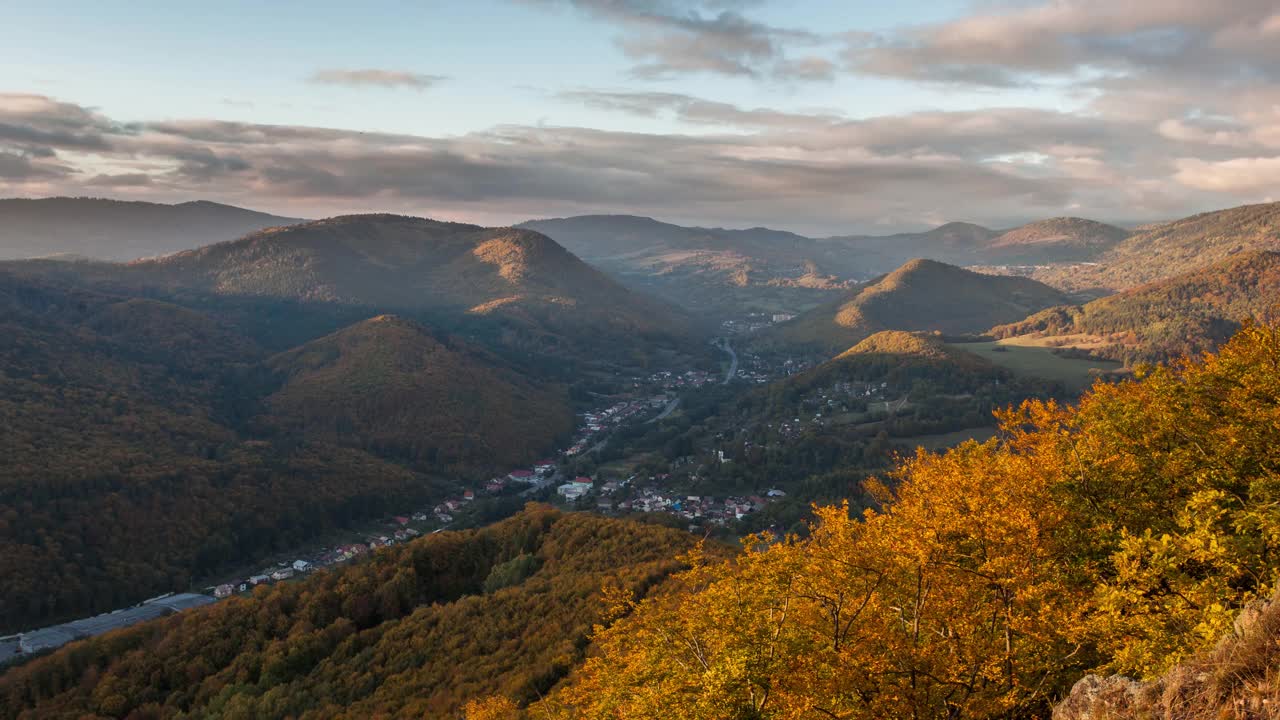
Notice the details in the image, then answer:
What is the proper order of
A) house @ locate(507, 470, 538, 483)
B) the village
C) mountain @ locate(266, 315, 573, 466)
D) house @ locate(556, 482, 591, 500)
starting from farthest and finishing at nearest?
mountain @ locate(266, 315, 573, 466), house @ locate(507, 470, 538, 483), house @ locate(556, 482, 591, 500), the village

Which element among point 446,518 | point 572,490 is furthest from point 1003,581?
point 572,490

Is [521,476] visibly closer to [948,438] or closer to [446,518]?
[446,518]

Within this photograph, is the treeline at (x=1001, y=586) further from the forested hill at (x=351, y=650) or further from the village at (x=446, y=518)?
the village at (x=446, y=518)

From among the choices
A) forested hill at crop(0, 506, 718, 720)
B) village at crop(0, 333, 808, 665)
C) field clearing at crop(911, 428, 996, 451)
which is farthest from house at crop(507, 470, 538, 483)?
forested hill at crop(0, 506, 718, 720)

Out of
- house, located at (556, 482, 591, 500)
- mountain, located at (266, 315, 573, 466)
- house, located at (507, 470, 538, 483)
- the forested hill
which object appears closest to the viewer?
the forested hill

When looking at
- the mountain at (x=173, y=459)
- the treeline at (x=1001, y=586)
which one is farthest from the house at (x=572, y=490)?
the treeline at (x=1001, y=586)

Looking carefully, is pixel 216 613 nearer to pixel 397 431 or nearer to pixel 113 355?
pixel 397 431

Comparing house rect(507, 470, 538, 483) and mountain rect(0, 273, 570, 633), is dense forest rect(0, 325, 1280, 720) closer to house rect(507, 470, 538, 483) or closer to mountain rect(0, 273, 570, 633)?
mountain rect(0, 273, 570, 633)
